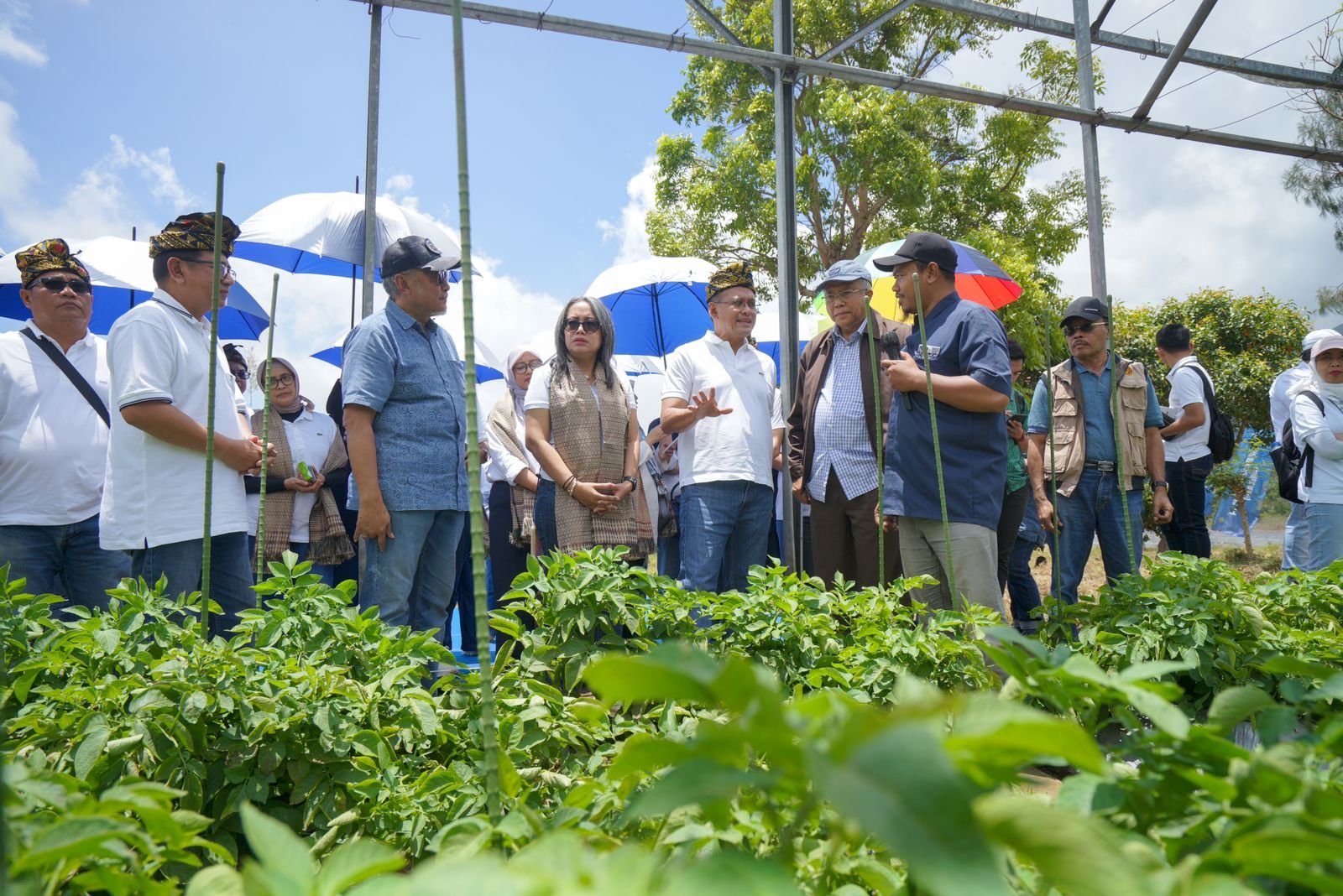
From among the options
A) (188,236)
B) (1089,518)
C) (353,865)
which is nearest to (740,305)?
(1089,518)

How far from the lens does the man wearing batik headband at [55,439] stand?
10.2ft

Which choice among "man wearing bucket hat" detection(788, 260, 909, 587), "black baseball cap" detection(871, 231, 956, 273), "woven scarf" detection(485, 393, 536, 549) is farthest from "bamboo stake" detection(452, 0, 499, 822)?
"woven scarf" detection(485, 393, 536, 549)

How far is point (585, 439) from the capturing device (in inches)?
147

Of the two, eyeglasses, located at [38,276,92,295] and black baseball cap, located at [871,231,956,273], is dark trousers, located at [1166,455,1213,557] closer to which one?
black baseball cap, located at [871,231,956,273]

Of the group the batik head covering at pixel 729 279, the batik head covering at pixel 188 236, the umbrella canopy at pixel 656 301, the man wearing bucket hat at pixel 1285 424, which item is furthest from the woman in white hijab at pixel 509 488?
the man wearing bucket hat at pixel 1285 424

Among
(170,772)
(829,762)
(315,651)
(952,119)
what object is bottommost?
(170,772)

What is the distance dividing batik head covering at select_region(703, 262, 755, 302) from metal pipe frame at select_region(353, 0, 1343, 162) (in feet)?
4.13

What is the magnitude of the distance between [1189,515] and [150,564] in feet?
17.3

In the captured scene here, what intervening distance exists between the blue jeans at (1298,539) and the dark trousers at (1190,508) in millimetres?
616

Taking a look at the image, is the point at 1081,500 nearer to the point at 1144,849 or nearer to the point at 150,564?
the point at 150,564

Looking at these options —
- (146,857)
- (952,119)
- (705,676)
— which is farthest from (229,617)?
(952,119)

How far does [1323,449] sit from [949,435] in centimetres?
245

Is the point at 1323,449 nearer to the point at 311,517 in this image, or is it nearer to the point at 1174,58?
the point at 1174,58

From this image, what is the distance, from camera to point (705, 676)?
0.54 m
